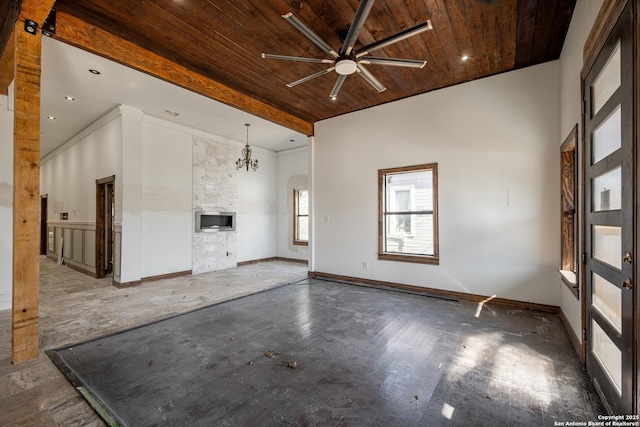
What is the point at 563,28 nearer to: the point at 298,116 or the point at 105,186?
the point at 298,116

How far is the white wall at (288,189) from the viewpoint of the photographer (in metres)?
8.53

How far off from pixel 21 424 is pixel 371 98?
5.61m

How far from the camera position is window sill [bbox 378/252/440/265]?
482cm

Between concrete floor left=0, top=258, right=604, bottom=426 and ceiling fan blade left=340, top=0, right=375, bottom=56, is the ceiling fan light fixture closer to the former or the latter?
ceiling fan blade left=340, top=0, right=375, bottom=56

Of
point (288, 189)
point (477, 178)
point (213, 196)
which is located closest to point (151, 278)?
point (213, 196)

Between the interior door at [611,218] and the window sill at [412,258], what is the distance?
2.49 meters

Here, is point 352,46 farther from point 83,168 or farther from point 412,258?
point 83,168

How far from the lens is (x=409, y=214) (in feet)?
17.2

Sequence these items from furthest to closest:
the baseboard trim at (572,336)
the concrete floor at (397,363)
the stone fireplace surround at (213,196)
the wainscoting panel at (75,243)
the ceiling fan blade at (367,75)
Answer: the stone fireplace surround at (213,196) < the wainscoting panel at (75,243) < the ceiling fan blade at (367,75) < the baseboard trim at (572,336) < the concrete floor at (397,363)

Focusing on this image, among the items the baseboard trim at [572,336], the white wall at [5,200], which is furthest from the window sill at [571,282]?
the white wall at [5,200]

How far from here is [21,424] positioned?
1.80 meters

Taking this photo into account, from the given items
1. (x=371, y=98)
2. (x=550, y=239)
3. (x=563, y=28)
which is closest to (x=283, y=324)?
(x=550, y=239)

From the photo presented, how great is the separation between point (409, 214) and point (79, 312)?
5.35m

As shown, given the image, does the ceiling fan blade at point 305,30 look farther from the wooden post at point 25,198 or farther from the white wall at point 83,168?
the white wall at point 83,168
